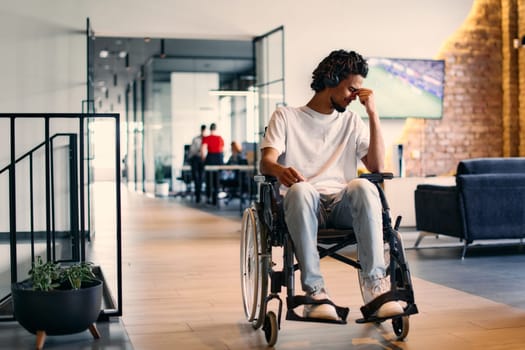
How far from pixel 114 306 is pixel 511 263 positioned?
2690 millimetres

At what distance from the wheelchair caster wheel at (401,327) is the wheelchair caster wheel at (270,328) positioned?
42 cm

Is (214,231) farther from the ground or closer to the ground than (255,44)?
closer to the ground

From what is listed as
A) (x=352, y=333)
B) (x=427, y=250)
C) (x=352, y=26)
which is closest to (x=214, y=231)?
(x=427, y=250)

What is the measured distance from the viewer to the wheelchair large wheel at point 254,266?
264 cm

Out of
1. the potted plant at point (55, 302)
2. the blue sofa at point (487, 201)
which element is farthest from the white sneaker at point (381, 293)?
the blue sofa at point (487, 201)

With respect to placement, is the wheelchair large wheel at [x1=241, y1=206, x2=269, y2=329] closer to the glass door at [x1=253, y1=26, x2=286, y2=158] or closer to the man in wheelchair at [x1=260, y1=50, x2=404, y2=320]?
the man in wheelchair at [x1=260, y1=50, x2=404, y2=320]

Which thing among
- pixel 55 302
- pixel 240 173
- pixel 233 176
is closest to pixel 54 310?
pixel 55 302

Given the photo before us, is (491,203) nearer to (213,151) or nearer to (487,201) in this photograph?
(487,201)

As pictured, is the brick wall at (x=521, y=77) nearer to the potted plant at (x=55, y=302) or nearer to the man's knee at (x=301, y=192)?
the man's knee at (x=301, y=192)

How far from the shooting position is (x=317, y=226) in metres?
2.54

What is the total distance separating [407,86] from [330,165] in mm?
5849

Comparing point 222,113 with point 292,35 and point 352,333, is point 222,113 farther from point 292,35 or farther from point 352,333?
point 352,333

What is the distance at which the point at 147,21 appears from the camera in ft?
25.5

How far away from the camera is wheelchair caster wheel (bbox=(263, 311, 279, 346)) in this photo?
2.53 meters
